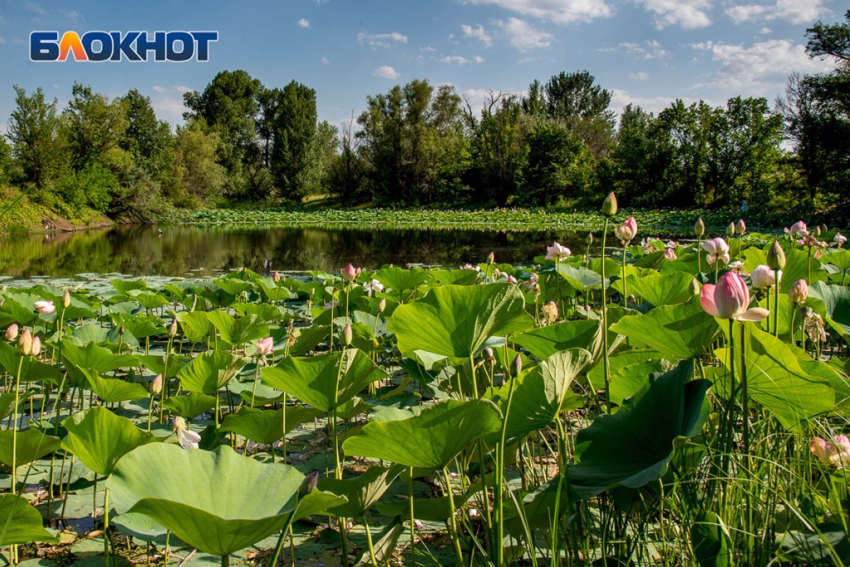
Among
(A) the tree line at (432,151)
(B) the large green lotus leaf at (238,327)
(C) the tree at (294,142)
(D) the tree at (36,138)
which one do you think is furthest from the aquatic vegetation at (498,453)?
(C) the tree at (294,142)

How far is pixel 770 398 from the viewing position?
0.95 m

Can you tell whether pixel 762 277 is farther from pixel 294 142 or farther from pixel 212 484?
pixel 294 142

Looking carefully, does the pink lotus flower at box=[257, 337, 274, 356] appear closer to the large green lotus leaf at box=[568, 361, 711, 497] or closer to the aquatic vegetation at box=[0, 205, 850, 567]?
the aquatic vegetation at box=[0, 205, 850, 567]

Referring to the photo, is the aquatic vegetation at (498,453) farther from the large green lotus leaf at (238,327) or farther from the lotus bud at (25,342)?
the large green lotus leaf at (238,327)

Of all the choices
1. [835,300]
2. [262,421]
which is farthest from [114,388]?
[835,300]

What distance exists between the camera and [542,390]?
0.89 m

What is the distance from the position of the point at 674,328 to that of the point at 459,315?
382 mm

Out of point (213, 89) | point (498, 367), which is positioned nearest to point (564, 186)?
point (213, 89)

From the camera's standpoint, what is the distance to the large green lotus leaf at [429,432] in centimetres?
78

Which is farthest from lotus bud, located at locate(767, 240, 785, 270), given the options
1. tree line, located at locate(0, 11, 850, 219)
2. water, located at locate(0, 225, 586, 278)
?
tree line, located at locate(0, 11, 850, 219)

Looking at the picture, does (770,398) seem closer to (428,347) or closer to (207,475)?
(428,347)

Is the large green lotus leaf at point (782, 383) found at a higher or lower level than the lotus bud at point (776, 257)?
lower

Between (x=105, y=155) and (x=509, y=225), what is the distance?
477 inches

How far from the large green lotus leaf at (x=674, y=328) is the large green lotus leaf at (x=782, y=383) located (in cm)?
7
